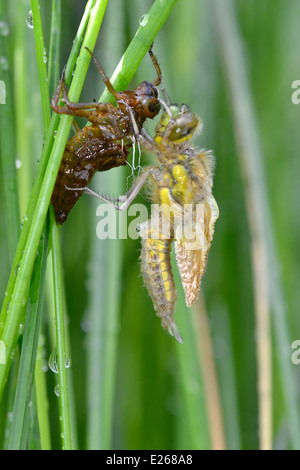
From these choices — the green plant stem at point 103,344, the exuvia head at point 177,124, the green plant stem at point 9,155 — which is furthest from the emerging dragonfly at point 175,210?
the green plant stem at point 9,155

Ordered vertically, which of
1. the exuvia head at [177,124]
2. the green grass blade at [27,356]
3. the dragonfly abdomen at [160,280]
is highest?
the exuvia head at [177,124]

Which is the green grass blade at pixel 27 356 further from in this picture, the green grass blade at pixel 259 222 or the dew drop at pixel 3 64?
the green grass blade at pixel 259 222

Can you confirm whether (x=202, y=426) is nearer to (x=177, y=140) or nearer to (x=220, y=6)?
(x=177, y=140)

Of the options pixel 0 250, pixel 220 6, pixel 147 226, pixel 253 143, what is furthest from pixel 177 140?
pixel 0 250

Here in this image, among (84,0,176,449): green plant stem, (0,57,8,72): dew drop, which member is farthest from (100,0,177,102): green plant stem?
(84,0,176,449): green plant stem

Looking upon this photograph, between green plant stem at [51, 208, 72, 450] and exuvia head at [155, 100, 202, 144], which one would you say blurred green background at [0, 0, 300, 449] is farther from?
green plant stem at [51, 208, 72, 450]

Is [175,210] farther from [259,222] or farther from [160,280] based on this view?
[259,222]
